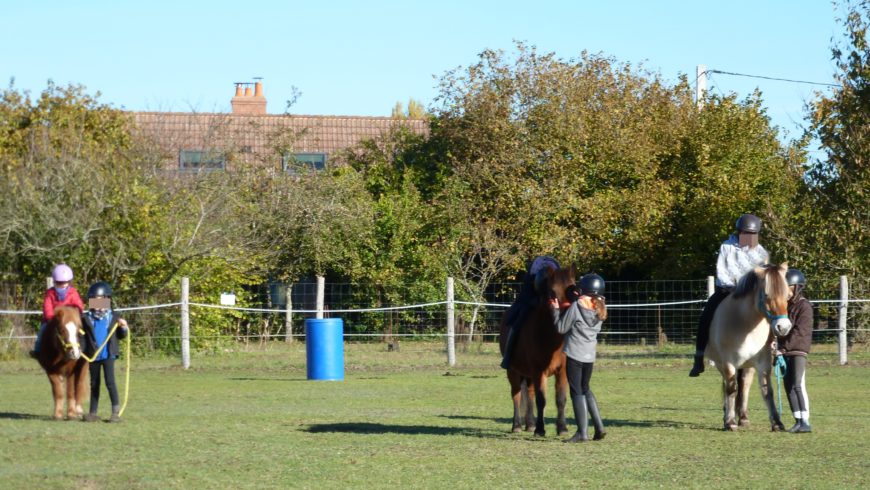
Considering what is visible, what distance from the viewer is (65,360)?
1231cm

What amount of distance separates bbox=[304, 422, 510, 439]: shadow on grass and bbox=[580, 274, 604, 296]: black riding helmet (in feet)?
5.77

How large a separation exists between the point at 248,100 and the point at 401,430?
119 feet

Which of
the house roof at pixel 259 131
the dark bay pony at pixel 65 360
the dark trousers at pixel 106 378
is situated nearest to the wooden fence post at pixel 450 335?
the house roof at pixel 259 131

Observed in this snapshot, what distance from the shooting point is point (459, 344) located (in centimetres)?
2452

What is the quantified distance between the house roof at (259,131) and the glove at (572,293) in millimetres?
18495

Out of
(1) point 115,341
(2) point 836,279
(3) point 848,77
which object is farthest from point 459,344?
(1) point 115,341

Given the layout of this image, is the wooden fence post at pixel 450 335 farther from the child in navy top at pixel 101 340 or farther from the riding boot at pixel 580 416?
the riding boot at pixel 580 416

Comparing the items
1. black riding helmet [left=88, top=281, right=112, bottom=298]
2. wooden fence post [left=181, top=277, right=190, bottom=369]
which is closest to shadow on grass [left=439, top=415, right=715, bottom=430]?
black riding helmet [left=88, top=281, right=112, bottom=298]

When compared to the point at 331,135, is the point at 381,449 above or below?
below

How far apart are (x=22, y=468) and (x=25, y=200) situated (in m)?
16.3

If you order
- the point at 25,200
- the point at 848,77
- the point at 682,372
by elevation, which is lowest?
the point at 682,372

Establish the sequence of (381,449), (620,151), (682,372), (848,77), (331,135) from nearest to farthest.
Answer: (381,449) → (682,372) → (848,77) → (620,151) → (331,135)

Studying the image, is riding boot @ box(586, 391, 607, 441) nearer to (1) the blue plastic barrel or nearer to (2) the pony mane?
(2) the pony mane

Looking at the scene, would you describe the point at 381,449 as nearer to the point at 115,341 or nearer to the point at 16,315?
the point at 115,341
